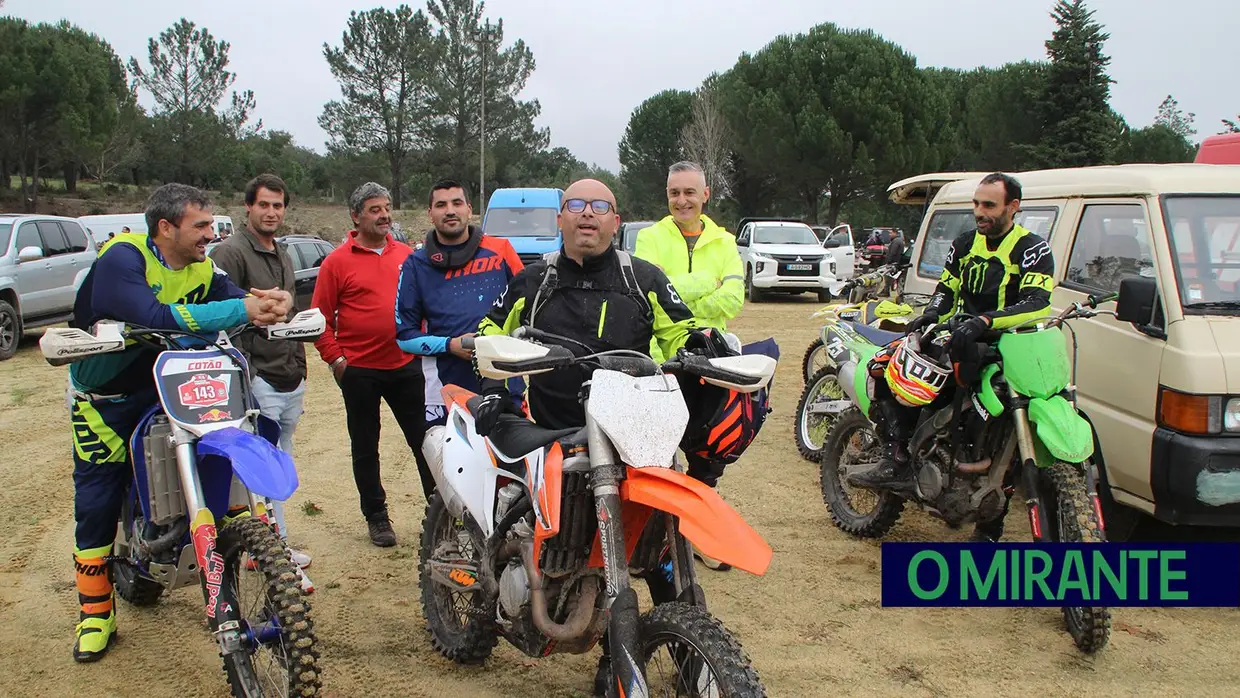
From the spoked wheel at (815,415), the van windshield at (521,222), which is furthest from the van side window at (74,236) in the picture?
the spoked wheel at (815,415)

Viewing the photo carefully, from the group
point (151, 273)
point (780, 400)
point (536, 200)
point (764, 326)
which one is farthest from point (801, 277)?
point (151, 273)

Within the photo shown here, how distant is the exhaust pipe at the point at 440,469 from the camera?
10.9 ft

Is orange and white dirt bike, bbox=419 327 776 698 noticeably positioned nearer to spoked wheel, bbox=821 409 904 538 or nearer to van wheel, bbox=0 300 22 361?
spoked wheel, bbox=821 409 904 538

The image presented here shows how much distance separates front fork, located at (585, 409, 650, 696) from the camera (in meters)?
2.37

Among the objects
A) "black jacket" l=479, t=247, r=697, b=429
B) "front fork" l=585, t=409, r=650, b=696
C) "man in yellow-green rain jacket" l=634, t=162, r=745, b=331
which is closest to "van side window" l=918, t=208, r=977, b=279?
"man in yellow-green rain jacket" l=634, t=162, r=745, b=331

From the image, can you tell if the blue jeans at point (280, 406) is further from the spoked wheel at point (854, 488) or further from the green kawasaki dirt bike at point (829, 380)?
the green kawasaki dirt bike at point (829, 380)

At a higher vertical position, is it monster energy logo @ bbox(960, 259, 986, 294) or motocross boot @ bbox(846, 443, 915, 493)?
monster energy logo @ bbox(960, 259, 986, 294)

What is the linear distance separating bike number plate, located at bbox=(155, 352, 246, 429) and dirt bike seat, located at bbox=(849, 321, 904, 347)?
148 inches

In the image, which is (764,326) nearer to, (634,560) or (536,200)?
(536,200)

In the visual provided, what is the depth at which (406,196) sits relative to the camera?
50.3 meters

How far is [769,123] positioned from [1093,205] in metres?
41.0

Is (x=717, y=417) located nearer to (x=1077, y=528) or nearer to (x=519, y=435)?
(x=519, y=435)

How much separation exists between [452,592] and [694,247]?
219cm

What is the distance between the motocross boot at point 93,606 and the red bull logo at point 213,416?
889 mm
